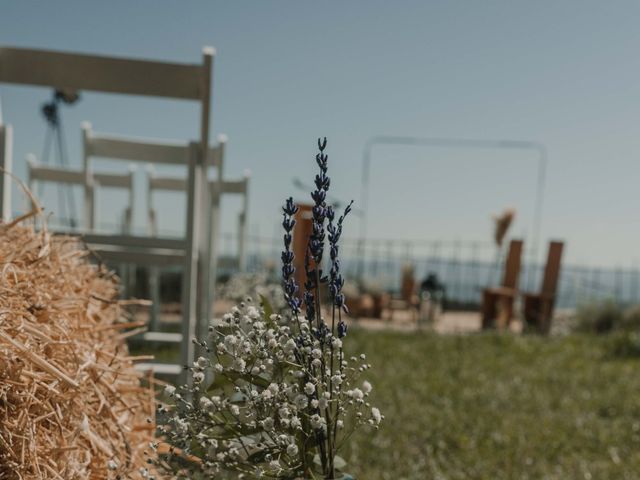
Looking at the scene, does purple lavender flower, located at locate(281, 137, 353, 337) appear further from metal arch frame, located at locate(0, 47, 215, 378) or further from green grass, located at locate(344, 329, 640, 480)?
green grass, located at locate(344, 329, 640, 480)

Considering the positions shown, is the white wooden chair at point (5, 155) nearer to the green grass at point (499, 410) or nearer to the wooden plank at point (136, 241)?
the wooden plank at point (136, 241)

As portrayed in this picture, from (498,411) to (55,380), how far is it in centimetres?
391

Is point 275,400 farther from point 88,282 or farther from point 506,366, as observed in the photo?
point 506,366

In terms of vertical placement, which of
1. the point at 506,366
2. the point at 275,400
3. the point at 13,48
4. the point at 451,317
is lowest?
the point at 451,317

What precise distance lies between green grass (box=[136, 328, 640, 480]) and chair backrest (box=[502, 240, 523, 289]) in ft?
13.0

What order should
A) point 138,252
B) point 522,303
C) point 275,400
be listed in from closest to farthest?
point 275,400 < point 138,252 < point 522,303

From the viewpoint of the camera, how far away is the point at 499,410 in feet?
15.0

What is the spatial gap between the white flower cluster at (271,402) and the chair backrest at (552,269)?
10924 mm

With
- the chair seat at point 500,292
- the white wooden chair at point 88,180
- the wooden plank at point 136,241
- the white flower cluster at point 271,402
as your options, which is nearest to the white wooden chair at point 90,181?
the white wooden chair at point 88,180

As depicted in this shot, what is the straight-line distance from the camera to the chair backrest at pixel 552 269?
11227 millimetres

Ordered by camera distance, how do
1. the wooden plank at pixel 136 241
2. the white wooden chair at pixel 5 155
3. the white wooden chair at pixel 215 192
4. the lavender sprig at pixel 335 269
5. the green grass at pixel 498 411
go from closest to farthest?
the lavender sprig at pixel 335 269 < the white wooden chair at pixel 5 155 < the wooden plank at pixel 136 241 < the green grass at pixel 498 411 < the white wooden chair at pixel 215 192

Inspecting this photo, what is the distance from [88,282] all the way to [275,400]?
2.70 ft

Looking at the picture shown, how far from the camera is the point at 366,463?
327cm

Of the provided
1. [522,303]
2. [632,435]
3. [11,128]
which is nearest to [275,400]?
[11,128]
